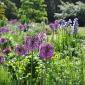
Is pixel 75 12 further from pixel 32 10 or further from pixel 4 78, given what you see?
pixel 4 78

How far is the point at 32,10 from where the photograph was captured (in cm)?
2797

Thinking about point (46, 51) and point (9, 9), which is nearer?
point (46, 51)

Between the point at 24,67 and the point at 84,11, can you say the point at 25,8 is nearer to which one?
the point at 84,11

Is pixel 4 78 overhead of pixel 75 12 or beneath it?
overhead

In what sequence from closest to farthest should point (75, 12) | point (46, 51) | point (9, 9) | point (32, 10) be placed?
point (46, 51) → point (75, 12) → point (32, 10) → point (9, 9)

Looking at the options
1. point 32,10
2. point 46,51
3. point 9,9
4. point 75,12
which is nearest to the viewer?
point 46,51

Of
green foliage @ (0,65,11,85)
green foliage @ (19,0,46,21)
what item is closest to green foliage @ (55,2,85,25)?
green foliage @ (19,0,46,21)

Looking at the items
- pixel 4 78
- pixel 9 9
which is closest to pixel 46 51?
pixel 4 78

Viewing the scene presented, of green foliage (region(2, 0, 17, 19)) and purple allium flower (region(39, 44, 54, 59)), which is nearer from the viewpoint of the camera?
purple allium flower (region(39, 44, 54, 59))

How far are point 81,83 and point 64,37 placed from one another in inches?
194

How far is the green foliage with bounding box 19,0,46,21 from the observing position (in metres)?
27.8

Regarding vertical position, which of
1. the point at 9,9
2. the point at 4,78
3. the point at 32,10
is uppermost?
the point at 4,78

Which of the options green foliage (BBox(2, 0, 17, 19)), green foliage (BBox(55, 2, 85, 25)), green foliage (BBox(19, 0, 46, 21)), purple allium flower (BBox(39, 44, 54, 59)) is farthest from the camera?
green foliage (BBox(2, 0, 17, 19))

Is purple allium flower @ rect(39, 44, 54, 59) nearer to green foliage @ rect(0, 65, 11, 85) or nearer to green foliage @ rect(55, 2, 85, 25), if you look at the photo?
green foliage @ rect(0, 65, 11, 85)
